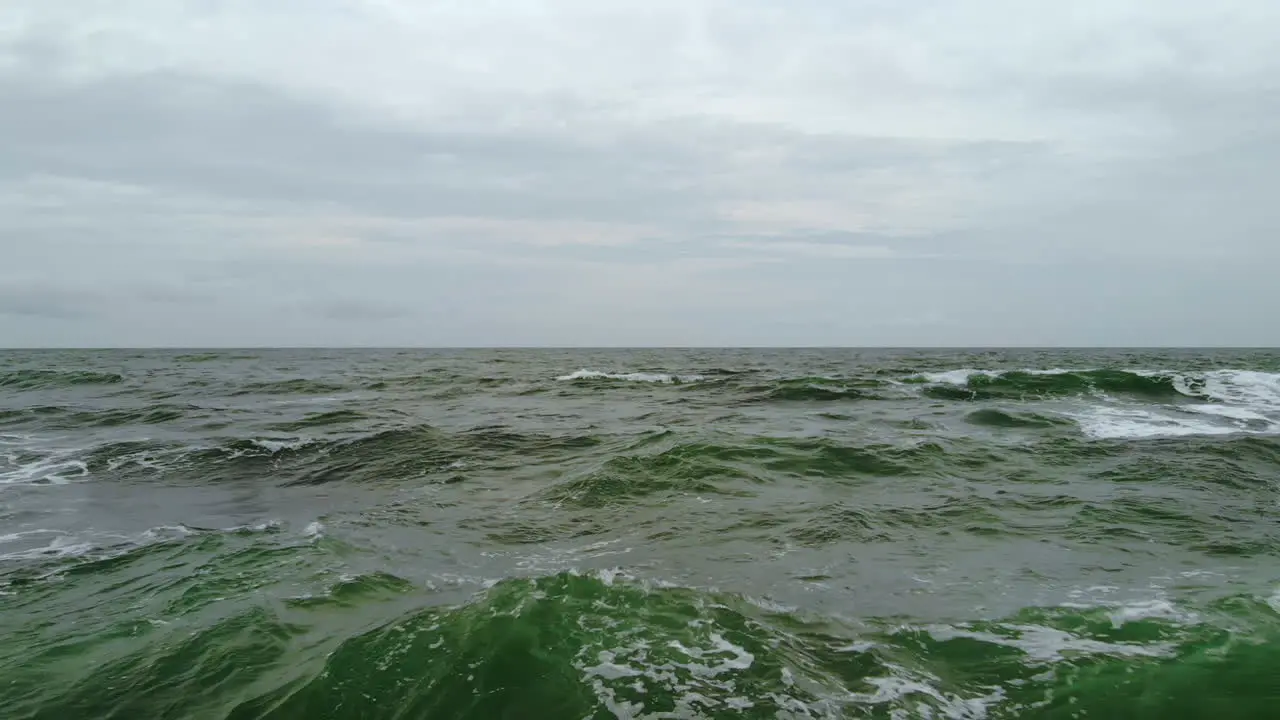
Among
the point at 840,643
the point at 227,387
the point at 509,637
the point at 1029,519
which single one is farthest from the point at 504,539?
the point at 227,387

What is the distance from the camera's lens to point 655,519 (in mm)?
7180

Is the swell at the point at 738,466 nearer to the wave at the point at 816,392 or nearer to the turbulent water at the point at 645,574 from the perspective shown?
the turbulent water at the point at 645,574

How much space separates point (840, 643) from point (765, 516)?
306cm

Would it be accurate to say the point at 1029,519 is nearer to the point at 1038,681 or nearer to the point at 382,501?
the point at 1038,681

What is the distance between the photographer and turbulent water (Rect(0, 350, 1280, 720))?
364 cm

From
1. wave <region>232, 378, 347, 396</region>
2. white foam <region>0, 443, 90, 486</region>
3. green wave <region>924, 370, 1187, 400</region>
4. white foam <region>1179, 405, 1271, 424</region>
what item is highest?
green wave <region>924, 370, 1187, 400</region>

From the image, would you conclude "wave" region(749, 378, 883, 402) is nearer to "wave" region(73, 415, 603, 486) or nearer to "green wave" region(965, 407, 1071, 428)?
"green wave" region(965, 407, 1071, 428)

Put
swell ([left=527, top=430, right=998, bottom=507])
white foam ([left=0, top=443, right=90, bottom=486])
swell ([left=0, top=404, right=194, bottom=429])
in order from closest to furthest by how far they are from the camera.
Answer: swell ([left=527, top=430, right=998, bottom=507]) < white foam ([left=0, top=443, right=90, bottom=486]) < swell ([left=0, top=404, right=194, bottom=429])

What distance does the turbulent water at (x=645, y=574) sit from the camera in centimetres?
364

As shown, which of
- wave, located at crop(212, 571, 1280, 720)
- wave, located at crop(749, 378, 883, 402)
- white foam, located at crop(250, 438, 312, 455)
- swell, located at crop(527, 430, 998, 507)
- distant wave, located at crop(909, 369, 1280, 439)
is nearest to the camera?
wave, located at crop(212, 571, 1280, 720)

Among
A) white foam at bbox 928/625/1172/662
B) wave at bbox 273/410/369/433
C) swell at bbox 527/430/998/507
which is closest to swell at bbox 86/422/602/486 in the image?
wave at bbox 273/410/369/433

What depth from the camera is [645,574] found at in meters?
5.41

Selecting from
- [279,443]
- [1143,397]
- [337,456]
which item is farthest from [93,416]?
[1143,397]

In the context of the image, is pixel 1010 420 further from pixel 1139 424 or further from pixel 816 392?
pixel 816 392
